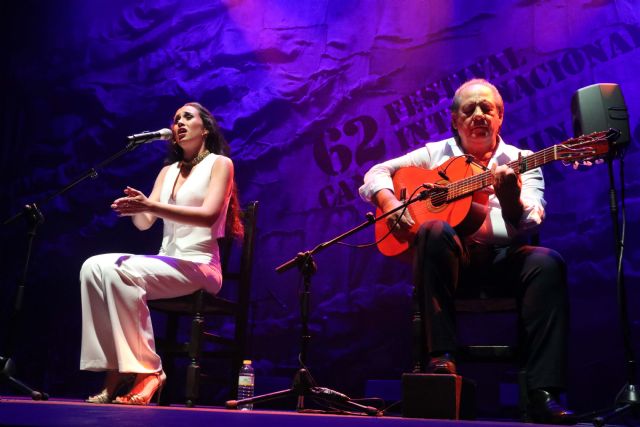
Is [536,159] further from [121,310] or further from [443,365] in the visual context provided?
[121,310]

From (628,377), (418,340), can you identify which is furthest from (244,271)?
(628,377)

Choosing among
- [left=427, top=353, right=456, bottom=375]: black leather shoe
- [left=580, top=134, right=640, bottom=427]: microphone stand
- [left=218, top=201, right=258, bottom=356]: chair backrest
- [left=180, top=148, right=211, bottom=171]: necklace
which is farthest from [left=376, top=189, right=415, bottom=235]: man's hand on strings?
[left=180, top=148, right=211, bottom=171]: necklace

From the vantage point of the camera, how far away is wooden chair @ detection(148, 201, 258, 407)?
329 centimetres

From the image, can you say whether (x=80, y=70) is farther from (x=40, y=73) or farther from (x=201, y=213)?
(x=201, y=213)

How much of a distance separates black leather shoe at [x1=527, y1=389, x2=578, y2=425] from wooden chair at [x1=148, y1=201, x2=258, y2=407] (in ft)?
5.25

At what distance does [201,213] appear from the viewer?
3.37m

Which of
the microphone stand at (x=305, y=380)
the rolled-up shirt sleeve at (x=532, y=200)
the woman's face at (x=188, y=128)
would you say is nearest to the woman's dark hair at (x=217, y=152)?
the woman's face at (x=188, y=128)

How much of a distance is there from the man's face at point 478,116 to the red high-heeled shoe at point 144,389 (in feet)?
5.78

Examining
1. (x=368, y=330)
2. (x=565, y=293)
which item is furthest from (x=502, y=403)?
(x=565, y=293)

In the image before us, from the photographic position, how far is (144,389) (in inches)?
116

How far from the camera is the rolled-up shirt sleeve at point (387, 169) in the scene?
10.5 feet

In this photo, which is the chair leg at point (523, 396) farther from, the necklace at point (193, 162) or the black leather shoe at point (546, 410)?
the necklace at point (193, 162)

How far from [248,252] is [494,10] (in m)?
1.99

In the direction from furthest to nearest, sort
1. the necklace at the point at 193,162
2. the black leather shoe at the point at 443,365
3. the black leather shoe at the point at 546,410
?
1. the necklace at the point at 193,162
2. the black leather shoe at the point at 443,365
3. the black leather shoe at the point at 546,410
